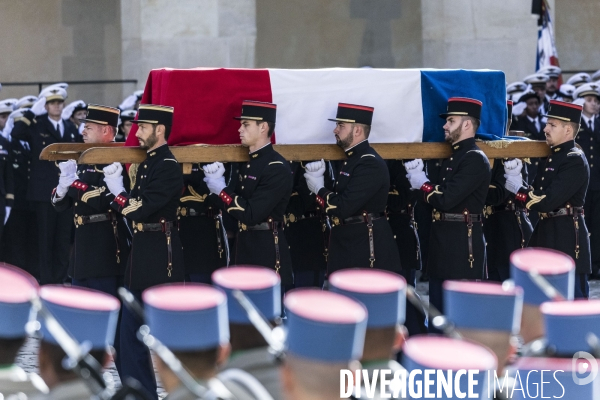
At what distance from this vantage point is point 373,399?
3.07 m

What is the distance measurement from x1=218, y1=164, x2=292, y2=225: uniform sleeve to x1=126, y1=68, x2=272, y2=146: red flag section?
0.42 m

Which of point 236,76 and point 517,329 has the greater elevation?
point 236,76

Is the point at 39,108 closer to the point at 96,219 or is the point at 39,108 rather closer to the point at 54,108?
the point at 54,108

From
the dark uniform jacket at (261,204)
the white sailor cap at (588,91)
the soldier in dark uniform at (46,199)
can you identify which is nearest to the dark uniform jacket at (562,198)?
the dark uniform jacket at (261,204)

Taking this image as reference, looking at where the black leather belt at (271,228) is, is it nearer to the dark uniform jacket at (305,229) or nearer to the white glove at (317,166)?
the white glove at (317,166)

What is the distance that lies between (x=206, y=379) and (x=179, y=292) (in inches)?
12.2

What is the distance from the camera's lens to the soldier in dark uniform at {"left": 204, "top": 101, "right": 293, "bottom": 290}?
20.7 ft

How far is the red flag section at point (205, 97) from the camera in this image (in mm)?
6426

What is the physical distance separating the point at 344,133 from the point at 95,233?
160cm

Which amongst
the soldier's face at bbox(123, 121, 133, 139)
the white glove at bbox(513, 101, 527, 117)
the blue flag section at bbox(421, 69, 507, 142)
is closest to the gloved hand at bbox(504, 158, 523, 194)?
the blue flag section at bbox(421, 69, 507, 142)

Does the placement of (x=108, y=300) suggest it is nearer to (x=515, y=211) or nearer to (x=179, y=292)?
(x=179, y=292)

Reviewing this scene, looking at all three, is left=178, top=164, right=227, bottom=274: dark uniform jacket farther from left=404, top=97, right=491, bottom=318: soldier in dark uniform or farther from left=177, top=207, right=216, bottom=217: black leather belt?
left=404, top=97, right=491, bottom=318: soldier in dark uniform

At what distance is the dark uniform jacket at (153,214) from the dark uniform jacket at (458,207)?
5.35 ft

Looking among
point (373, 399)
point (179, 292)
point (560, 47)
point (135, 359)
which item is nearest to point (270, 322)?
point (179, 292)
